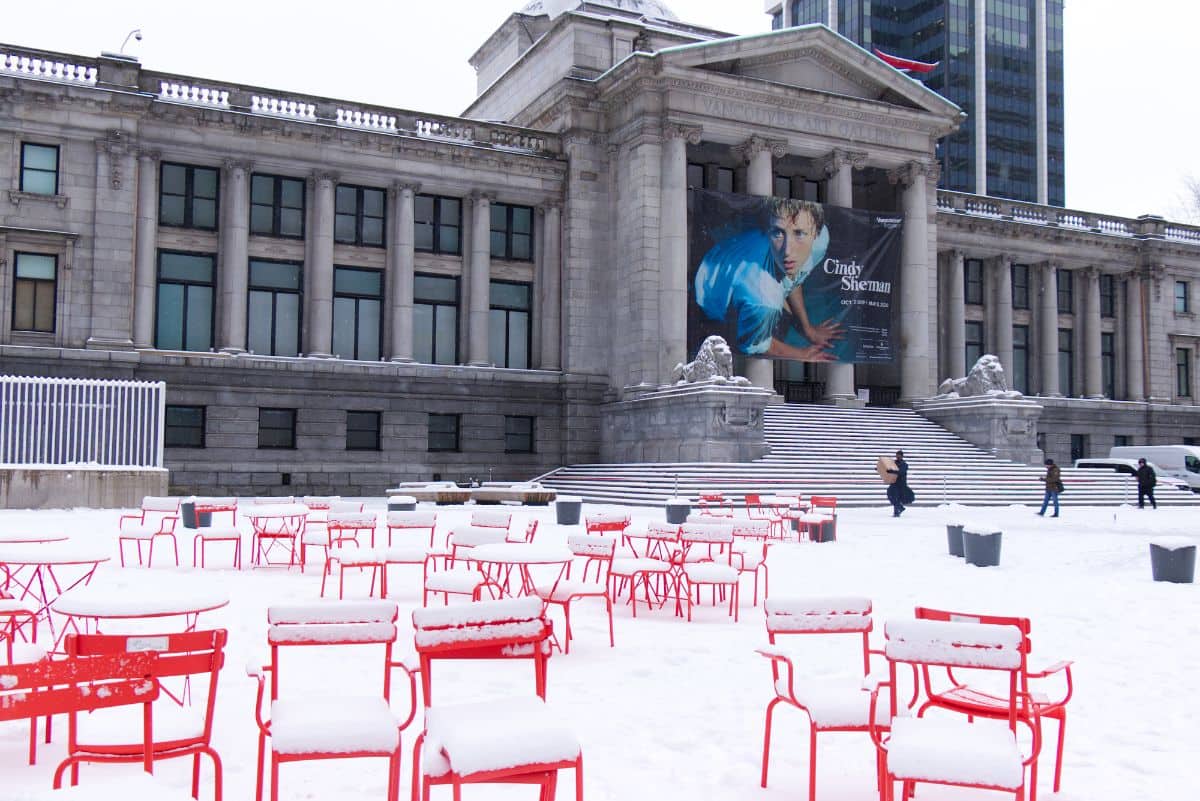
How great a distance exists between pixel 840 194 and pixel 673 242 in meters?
7.77

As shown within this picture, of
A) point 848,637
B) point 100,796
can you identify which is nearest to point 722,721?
point 848,637

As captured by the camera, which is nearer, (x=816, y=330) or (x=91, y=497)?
(x=91, y=497)

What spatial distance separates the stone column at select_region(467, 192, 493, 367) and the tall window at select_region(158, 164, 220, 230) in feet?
29.7

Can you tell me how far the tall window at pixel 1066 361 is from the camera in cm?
5234

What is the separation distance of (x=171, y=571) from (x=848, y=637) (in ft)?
28.3

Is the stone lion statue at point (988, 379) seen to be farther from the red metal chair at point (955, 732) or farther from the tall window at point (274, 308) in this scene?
the red metal chair at point (955, 732)

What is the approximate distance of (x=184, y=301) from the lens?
35.8m

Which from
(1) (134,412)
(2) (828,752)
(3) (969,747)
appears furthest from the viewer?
(1) (134,412)

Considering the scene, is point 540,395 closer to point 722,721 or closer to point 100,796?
point 722,721

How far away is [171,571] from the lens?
13.7m

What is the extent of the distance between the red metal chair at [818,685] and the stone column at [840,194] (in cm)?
3429

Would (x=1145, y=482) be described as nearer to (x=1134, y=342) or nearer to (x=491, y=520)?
(x=1134, y=342)

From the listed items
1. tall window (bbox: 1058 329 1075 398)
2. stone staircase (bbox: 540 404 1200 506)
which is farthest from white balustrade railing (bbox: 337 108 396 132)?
tall window (bbox: 1058 329 1075 398)

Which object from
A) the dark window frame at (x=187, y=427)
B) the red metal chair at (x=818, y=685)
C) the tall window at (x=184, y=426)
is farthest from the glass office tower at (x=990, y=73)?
the red metal chair at (x=818, y=685)
